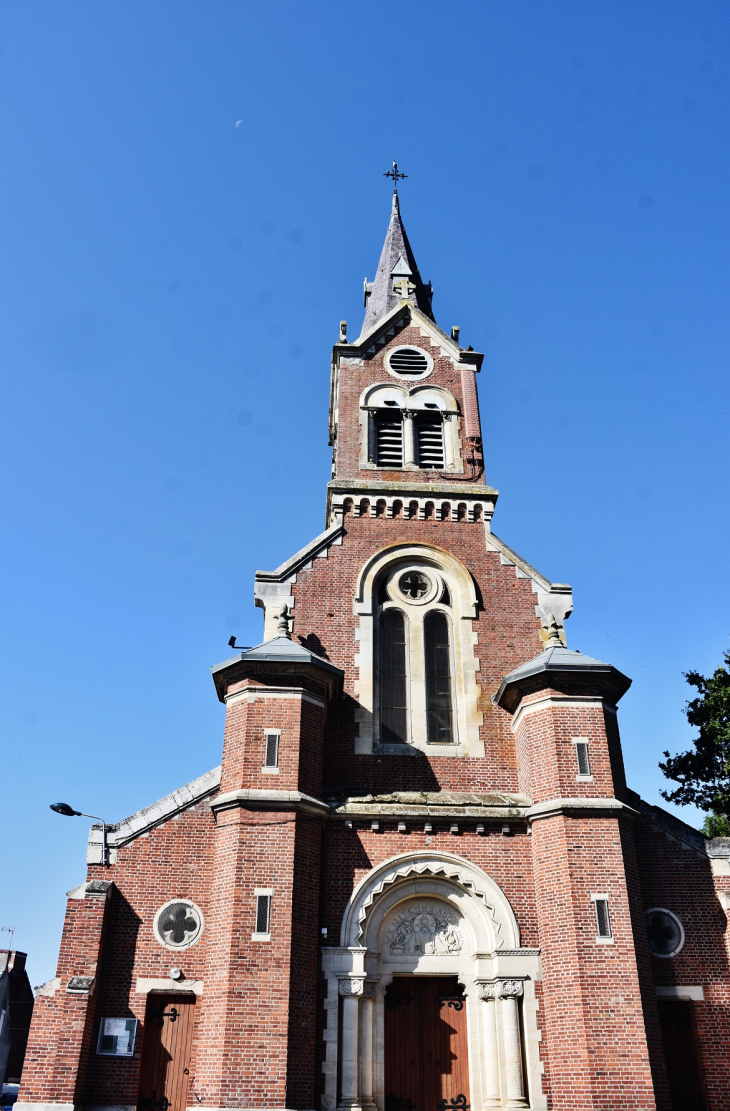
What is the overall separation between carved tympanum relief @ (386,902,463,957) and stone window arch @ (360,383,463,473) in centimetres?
1009

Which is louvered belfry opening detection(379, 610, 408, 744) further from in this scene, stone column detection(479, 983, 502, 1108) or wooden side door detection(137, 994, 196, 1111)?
wooden side door detection(137, 994, 196, 1111)

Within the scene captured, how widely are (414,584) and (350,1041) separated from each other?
898 centimetres

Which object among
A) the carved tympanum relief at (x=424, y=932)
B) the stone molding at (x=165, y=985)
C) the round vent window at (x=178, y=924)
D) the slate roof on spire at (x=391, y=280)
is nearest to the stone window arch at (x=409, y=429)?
the slate roof on spire at (x=391, y=280)

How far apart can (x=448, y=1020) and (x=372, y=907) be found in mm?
2267

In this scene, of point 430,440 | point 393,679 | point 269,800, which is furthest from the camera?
point 430,440

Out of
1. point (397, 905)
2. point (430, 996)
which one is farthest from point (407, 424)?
point (430, 996)

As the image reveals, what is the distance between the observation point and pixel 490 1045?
1492cm

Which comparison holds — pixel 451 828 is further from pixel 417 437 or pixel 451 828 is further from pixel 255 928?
pixel 417 437

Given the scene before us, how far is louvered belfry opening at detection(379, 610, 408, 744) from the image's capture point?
1797 centimetres

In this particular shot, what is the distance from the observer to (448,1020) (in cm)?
1548

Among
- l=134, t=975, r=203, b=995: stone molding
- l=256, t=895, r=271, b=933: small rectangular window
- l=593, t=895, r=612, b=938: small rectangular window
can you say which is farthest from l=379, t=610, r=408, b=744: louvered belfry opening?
l=134, t=975, r=203, b=995: stone molding

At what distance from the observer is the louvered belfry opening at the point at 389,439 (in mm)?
22000

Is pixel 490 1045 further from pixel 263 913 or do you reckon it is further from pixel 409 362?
pixel 409 362

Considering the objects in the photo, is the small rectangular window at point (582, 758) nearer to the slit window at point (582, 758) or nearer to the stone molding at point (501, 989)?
the slit window at point (582, 758)
